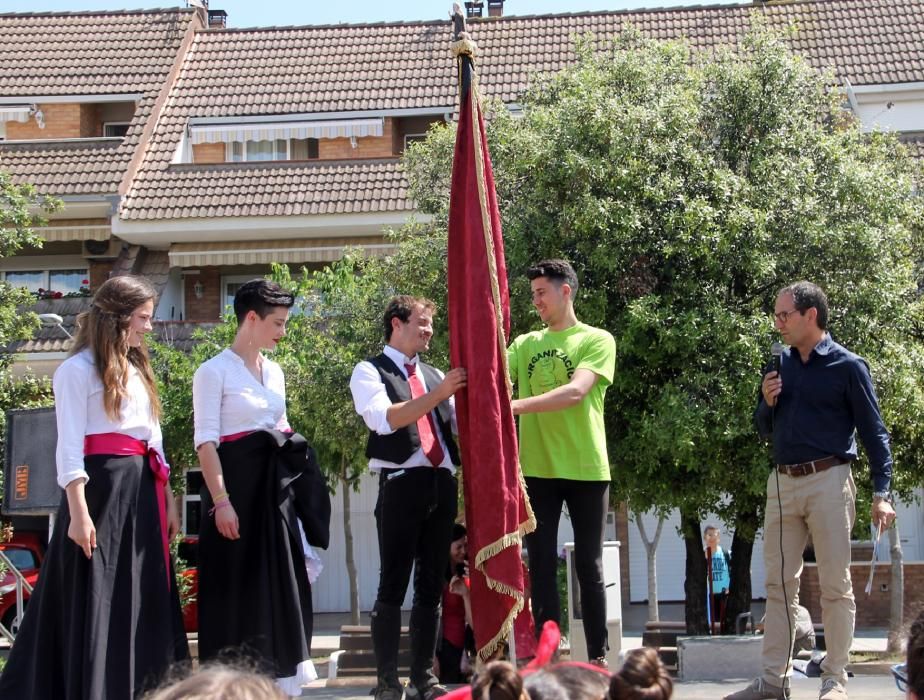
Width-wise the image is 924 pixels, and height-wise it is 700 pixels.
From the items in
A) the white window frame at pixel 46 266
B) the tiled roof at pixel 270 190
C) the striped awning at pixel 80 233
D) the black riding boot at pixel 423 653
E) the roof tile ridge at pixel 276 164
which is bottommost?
the black riding boot at pixel 423 653

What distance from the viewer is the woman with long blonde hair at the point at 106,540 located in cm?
525

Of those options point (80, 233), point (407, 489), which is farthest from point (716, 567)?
point (80, 233)

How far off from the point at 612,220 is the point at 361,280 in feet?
31.1

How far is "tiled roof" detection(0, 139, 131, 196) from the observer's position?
90.8 ft

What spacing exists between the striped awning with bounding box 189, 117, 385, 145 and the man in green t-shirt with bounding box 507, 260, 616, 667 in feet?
76.4

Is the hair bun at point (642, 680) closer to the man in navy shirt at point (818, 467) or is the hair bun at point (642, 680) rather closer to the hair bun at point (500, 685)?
the hair bun at point (500, 685)

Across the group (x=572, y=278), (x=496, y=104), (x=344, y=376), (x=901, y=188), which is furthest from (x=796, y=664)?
(x=344, y=376)

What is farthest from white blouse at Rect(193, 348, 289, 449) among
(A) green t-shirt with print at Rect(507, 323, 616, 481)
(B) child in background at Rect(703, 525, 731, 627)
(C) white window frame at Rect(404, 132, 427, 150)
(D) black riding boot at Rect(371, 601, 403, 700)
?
(C) white window frame at Rect(404, 132, 427, 150)

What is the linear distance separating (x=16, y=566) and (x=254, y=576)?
1689 cm

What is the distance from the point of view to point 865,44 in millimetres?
29422

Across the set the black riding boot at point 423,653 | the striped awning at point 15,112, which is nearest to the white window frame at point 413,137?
the striped awning at point 15,112

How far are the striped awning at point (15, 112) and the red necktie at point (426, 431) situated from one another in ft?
86.5

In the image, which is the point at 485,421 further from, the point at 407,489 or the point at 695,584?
the point at 695,584

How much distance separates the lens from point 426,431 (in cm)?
628
